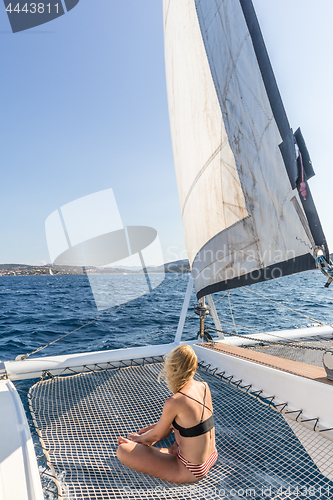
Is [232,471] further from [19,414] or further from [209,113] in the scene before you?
[209,113]

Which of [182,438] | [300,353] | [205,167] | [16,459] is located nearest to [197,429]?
[182,438]

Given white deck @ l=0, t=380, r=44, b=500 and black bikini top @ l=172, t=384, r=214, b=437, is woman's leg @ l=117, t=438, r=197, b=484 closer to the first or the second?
black bikini top @ l=172, t=384, r=214, b=437

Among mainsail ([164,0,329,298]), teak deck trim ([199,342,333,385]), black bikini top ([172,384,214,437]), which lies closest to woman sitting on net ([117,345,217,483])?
black bikini top ([172,384,214,437])

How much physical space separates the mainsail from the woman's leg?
1.44 m

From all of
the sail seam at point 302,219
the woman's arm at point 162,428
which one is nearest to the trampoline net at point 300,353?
the sail seam at point 302,219

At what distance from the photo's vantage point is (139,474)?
1.66 meters

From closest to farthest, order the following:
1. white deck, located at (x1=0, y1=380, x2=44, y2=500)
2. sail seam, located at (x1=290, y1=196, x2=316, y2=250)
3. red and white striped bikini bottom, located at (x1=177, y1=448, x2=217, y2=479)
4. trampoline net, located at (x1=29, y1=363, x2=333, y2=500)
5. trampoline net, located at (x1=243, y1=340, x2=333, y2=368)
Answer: white deck, located at (x1=0, y1=380, x2=44, y2=500), trampoline net, located at (x1=29, y1=363, x2=333, y2=500), red and white striped bikini bottom, located at (x1=177, y1=448, x2=217, y2=479), sail seam, located at (x1=290, y1=196, x2=316, y2=250), trampoline net, located at (x1=243, y1=340, x2=333, y2=368)

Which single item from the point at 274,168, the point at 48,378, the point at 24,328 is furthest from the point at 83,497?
the point at 24,328

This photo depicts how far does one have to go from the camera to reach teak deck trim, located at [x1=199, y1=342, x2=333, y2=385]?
2.21 m

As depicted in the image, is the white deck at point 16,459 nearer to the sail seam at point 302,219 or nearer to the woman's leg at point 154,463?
the woman's leg at point 154,463

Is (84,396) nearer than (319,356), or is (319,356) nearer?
(84,396)

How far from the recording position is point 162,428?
1730mm

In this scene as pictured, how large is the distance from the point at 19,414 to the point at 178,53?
4.00 meters

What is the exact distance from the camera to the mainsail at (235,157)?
211 centimetres
